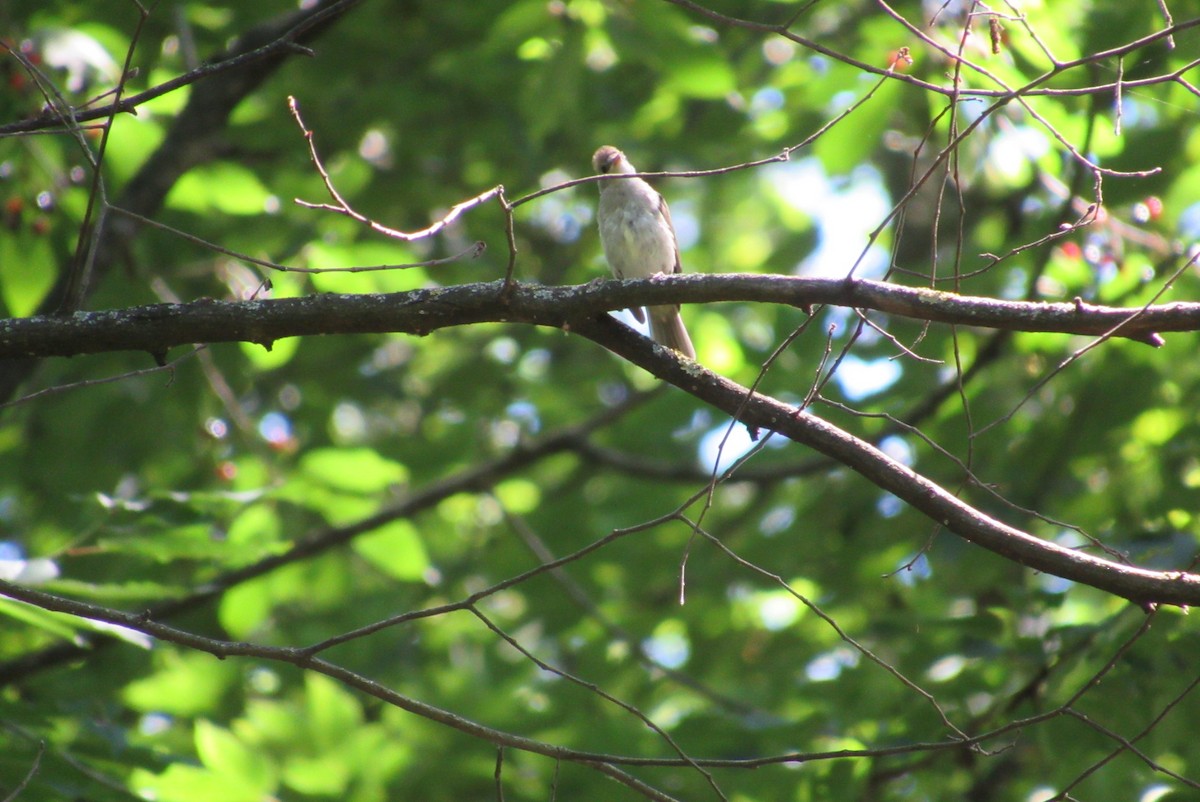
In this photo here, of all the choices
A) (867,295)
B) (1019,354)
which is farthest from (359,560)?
(867,295)

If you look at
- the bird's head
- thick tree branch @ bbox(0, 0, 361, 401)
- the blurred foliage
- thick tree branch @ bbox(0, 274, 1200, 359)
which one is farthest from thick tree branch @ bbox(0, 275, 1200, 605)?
the bird's head

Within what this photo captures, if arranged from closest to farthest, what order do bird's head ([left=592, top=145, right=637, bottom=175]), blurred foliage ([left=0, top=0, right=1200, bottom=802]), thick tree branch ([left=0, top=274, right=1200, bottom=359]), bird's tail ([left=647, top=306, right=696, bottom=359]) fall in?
thick tree branch ([left=0, top=274, right=1200, bottom=359])
blurred foliage ([left=0, top=0, right=1200, bottom=802])
bird's head ([left=592, top=145, right=637, bottom=175])
bird's tail ([left=647, top=306, right=696, bottom=359])

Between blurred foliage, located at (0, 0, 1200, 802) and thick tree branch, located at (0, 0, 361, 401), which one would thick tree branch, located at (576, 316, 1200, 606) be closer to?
blurred foliage, located at (0, 0, 1200, 802)

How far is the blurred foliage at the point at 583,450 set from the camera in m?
4.51

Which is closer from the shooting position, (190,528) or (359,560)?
(190,528)

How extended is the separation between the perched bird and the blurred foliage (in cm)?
45

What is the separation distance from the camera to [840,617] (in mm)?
7148

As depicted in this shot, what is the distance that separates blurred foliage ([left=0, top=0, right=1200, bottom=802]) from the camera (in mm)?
4512

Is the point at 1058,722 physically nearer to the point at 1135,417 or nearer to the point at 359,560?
the point at 1135,417

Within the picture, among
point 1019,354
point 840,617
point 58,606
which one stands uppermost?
point 1019,354

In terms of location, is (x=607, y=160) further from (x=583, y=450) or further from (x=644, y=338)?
(x=644, y=338)

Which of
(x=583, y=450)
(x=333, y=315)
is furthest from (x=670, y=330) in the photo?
(x=333, y=315)

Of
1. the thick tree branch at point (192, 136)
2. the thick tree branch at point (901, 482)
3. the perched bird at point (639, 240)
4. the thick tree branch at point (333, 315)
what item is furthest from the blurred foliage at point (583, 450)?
the thick tree branch at point (901, 482)

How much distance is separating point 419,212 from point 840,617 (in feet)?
12.6
